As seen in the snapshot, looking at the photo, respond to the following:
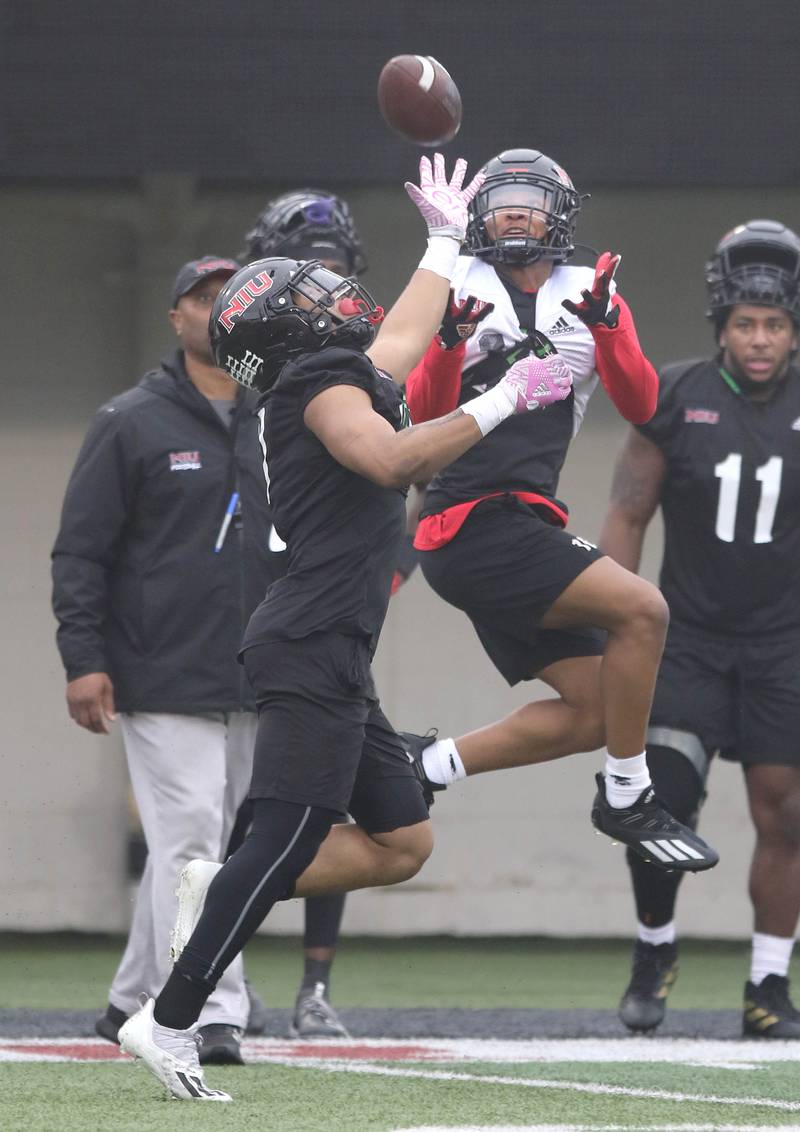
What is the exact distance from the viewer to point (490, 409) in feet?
14.1

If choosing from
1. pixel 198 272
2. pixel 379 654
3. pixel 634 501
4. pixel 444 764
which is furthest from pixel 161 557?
pixel 379 654

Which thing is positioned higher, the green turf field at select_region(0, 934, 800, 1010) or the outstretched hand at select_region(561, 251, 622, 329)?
the outstretched hand at select_region(561, 251, 622, 329)

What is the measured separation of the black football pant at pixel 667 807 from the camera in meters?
6.09

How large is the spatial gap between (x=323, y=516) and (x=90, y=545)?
156cm

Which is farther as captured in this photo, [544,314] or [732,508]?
[732,508]

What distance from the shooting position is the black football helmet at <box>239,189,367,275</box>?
643 centimetres

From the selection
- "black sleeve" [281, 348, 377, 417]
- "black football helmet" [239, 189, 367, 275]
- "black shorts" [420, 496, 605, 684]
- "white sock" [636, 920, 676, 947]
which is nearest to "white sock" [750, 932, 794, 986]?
"white sock" [636, 920, 676, 947]

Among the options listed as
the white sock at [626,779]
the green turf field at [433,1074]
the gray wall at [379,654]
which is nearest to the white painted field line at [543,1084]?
the green turf field at [433,1074]

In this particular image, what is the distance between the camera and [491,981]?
7.64 meters

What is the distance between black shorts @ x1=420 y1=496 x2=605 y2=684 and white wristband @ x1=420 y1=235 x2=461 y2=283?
2.15 feet

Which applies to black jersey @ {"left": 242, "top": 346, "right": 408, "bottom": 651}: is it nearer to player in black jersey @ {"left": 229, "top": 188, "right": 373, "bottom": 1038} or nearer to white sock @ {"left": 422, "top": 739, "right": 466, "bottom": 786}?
white sock @ {"left": 422, "top": 739, "right": 466, "bottom": 786}

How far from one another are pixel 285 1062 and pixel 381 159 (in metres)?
3.21

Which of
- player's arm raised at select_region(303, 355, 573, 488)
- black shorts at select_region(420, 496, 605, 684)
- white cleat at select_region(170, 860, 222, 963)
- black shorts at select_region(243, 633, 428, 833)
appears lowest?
white cleat at select_region(170, 860, 222, 963)

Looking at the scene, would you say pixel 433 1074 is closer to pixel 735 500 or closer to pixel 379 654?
pixel 735 500
